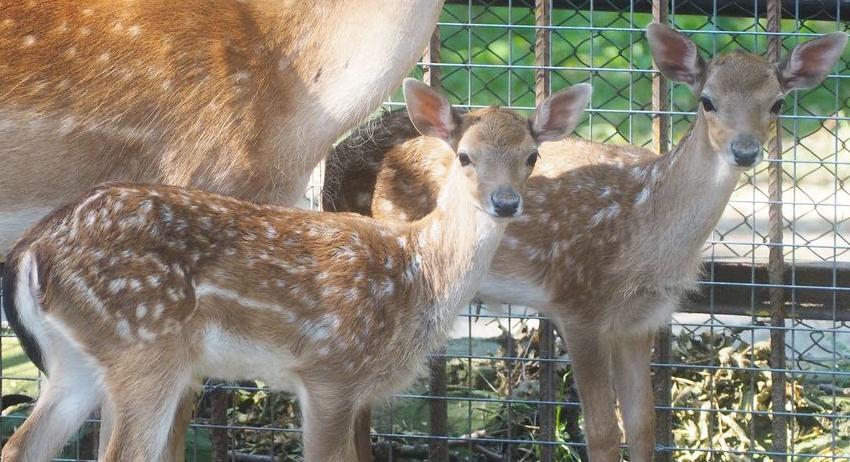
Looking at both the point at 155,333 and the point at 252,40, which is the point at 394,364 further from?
the point at 252,40

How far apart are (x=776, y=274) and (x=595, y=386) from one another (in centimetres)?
105

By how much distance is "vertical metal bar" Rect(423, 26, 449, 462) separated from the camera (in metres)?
6.07

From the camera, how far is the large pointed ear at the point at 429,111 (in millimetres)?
5000

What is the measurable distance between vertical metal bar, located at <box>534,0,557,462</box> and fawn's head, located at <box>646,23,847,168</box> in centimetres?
69

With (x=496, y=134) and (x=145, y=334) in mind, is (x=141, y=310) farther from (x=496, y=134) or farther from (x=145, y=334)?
(x=496, y=134)

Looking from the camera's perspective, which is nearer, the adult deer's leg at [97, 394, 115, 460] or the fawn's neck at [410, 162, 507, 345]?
the adult deer's leg at [97, 394, 115, 460]

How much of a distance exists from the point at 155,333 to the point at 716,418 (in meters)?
3.07

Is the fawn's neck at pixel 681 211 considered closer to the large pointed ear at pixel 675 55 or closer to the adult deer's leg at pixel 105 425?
the large pointed ear at pixel 675 55

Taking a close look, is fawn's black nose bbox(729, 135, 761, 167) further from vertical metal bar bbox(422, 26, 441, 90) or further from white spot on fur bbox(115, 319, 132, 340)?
white spot on fur bbox(115, 319, 132, 340)

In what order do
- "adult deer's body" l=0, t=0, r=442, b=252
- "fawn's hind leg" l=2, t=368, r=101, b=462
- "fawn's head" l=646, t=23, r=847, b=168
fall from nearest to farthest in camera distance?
"fawn's hind leg" l=2, t=368, r=101, b=462 < "adult deer's body" l=0, t=0, r=442, b=252 < "fawn's head" l=646, t=23, r=847, b=168

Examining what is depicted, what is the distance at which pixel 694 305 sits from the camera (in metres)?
6.25

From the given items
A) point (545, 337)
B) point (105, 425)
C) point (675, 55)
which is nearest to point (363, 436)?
point (545, 337)

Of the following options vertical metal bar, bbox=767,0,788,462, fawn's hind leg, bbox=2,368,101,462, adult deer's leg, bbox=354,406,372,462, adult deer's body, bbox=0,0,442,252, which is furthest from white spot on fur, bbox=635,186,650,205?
fawn's hind leg, bbox=2,368,101,462

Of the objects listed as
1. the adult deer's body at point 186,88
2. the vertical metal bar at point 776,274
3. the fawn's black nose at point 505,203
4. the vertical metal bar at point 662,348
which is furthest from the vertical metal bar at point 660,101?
the fawn's black nose at point 505,203
